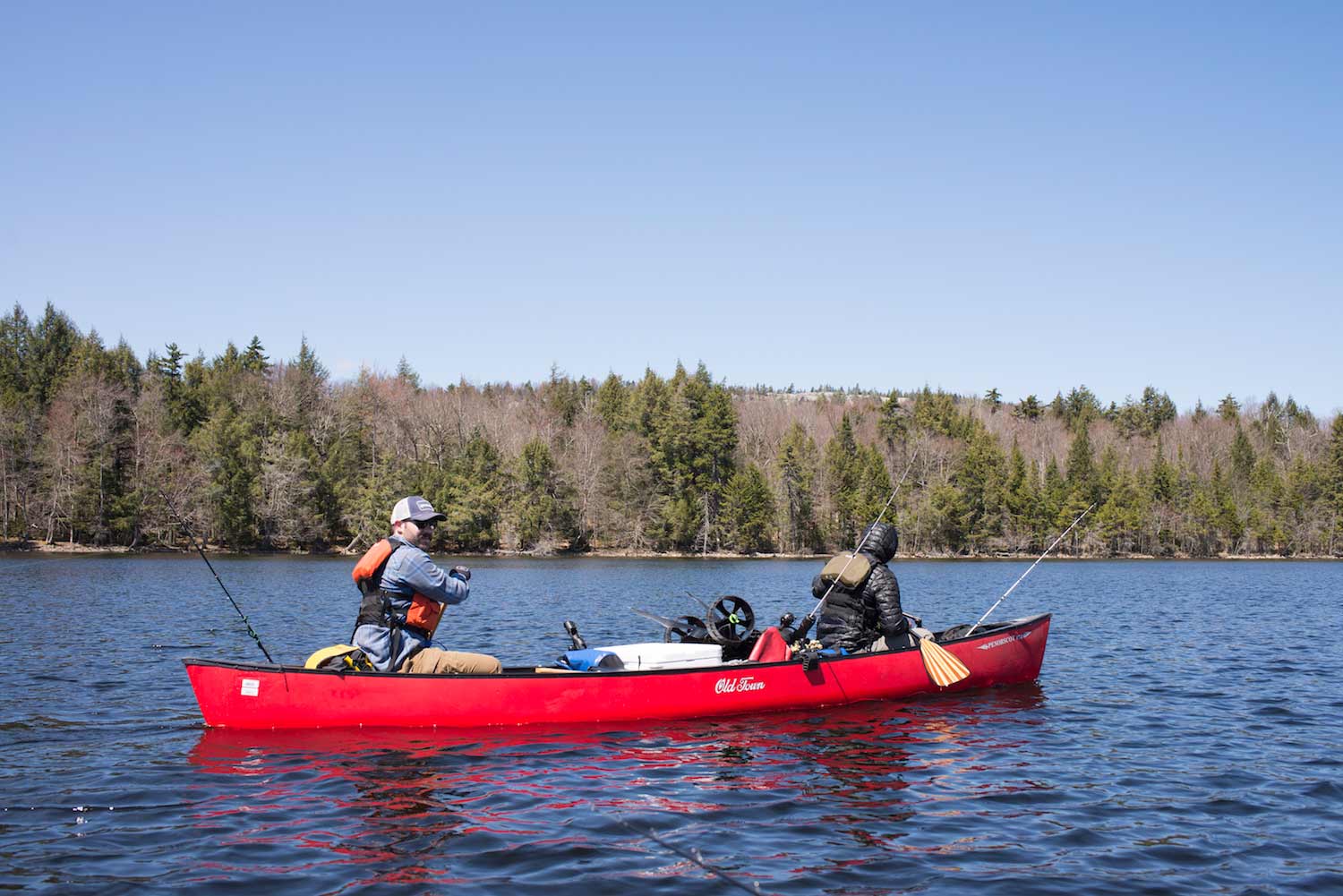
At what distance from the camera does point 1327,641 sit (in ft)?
77.5

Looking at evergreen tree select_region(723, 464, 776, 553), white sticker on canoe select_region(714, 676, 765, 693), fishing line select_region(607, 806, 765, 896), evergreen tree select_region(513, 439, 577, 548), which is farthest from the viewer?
evergreen tree select_region(723, 464, 776, 553)

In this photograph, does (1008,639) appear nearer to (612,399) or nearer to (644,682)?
(644,682)

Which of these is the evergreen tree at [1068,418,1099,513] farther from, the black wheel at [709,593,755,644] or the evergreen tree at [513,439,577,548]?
the black wheel at [709,593,755,644]

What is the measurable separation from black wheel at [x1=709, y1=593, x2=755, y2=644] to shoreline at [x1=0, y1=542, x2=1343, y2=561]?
58.8 meters

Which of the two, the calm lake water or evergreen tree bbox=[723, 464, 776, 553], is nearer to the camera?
the calm lake water

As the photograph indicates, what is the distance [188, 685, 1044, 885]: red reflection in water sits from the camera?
8.54 meters

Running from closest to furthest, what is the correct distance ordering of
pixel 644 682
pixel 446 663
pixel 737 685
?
pixel 446 663 → pixel 644 682 → pixel 737 685

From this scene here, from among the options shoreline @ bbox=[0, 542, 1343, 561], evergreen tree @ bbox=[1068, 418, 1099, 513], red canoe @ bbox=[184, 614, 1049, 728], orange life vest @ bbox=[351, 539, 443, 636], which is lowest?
shoreline @ bbox=[0, 542, 1343, 561]

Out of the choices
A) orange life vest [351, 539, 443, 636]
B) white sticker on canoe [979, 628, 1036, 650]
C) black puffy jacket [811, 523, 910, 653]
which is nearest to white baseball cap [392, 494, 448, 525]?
orange life vest [351, 539, 443, 636]

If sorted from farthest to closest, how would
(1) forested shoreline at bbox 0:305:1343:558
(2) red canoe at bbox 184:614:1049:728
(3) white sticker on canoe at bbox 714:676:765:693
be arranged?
(1) forested shoreline at bbox 0:305:1343:558 < (3) white sticker on canoe at bbox 714:676:765:693 < (2) red canoe at bbox 184:614:1049:728

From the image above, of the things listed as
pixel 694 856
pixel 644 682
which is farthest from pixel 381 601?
pixel 694 856

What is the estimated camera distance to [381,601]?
1151 centimetres

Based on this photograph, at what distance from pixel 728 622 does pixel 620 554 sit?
66235mm

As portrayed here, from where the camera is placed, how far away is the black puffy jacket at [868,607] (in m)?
14.0
